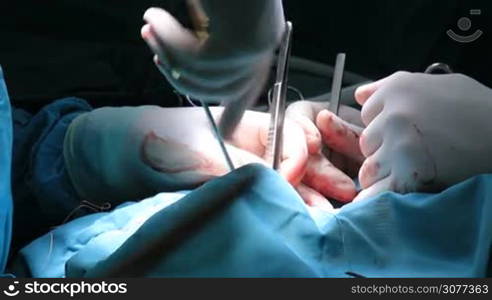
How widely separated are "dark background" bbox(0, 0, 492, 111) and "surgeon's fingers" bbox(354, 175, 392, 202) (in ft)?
0.58

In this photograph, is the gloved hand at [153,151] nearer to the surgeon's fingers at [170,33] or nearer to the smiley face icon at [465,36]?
the surgeon's fingers at [170,33]

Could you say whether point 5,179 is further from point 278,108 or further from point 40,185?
point 278,108

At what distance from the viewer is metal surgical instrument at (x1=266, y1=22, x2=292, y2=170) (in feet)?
2.05

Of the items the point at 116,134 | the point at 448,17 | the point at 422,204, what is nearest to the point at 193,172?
the point at 116,134

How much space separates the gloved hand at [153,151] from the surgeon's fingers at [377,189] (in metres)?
0.07

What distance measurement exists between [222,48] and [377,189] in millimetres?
217

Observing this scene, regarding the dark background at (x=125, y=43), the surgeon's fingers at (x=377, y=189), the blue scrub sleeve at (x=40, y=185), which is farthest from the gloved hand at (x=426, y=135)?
the blue scrub sleeve at (x=40, y=185)

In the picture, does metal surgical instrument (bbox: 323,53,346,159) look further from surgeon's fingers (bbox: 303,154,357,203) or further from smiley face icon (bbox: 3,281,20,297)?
smiley face icon (bbox: 3,281,20,297)

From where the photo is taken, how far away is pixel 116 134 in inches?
26.6

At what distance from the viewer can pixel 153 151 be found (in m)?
0.66

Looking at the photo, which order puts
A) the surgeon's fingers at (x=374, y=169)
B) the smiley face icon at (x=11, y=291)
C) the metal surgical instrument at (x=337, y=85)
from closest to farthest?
the smiley face icon at (x=11, y=291), the surgeon's fingers at (x=374, y=169), the metal surgical instrument at (x=337, y=85)

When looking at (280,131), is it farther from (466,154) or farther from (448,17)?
(448,17)

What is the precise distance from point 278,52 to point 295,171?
0.13 metres

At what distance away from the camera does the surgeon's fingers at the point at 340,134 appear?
67 cm
